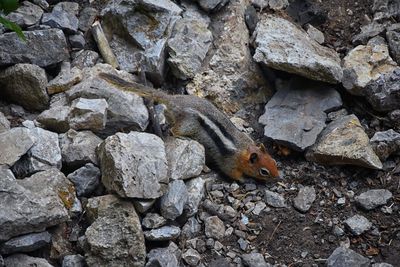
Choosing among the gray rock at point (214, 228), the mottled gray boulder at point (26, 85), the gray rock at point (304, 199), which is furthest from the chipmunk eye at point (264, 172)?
the mottled gray boulder at point (26, 85)

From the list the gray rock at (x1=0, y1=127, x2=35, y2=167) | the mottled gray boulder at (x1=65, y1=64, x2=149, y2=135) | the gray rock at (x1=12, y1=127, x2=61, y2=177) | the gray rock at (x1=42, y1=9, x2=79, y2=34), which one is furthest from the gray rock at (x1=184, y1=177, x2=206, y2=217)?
the gray rock at (x1=42, y1=9, x2=79, y2=34)

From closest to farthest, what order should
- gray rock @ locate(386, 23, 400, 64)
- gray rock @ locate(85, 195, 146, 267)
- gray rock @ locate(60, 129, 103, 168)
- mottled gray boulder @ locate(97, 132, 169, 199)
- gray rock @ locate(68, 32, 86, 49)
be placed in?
1. gray rock @ locate(85, 195, 146, 267)
2. mottled gray boulder @ locate(97, 132, 169, 199)
3. gray rock @ locate(60, 129, 103, 168)
4. gray rock @ locate(68, 32, 86, 49)
5. gray rock @ locate(386, 23, 400, 64)

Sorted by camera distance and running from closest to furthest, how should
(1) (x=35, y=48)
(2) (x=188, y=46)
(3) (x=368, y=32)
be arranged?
(1) (x=35, y=48) → (2) (x=188, y=46) → (3) (x=368, y=32)

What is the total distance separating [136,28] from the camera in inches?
263

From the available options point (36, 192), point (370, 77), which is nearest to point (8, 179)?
point (36, 192)

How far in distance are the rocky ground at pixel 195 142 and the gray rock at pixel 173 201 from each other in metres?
0.01

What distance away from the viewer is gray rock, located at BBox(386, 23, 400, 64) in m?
6.85

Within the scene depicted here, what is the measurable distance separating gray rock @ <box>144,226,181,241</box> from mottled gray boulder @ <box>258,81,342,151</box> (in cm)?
145

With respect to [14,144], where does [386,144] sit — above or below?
above

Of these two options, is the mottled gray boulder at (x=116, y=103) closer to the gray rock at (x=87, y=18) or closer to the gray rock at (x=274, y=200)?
the gray rock at (x=87, y=18)

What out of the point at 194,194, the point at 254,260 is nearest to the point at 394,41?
the point at 194,194

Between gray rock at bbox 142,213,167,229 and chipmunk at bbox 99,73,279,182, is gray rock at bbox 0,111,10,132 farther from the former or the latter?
gray rock at bbox 142,213,167,229

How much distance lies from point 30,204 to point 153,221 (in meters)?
0.90

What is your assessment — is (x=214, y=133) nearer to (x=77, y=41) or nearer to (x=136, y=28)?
(x=136, y=28)
